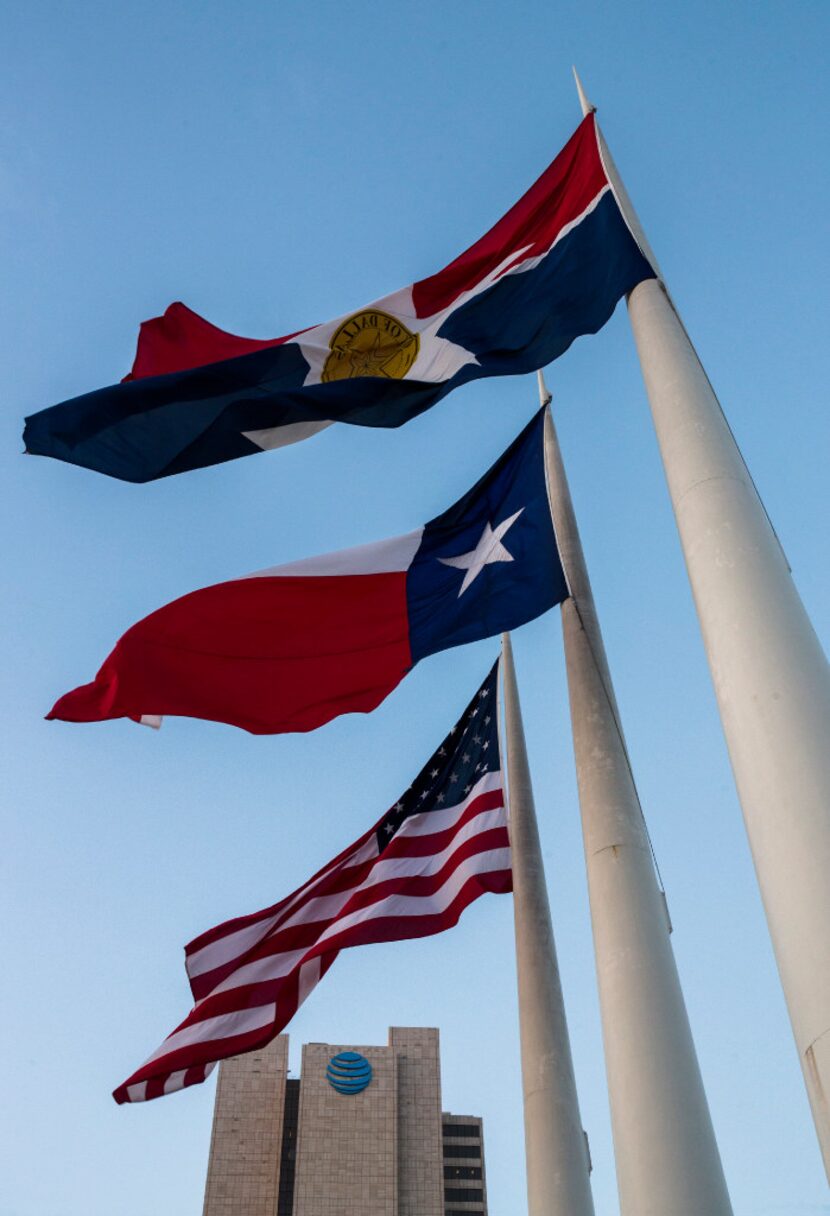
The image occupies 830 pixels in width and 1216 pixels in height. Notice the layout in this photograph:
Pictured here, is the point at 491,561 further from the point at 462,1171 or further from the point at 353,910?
the point at 462,1171

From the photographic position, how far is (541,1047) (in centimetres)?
1222

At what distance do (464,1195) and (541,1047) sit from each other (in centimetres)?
10846

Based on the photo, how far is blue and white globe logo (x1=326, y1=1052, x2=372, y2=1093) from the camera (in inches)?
3858

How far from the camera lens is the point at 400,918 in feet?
45.0

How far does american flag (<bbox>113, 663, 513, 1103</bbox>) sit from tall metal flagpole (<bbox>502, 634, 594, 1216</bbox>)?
0.97 ft

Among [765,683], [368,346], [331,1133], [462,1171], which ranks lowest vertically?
[765,683]

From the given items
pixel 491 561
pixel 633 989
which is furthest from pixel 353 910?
pixel 633 989

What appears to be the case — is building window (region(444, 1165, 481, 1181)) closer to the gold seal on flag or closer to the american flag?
the american flag

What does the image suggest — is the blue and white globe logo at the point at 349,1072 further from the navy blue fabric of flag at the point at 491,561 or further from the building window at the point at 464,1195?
the navy blue fabric of flag at the point at 491,561

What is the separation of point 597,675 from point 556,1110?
456cm

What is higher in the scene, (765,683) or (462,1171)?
(462,1171)

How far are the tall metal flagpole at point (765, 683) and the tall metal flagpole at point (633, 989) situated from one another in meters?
3.30

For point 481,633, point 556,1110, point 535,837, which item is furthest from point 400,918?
point 481,633

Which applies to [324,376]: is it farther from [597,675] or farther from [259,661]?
[597,675]
